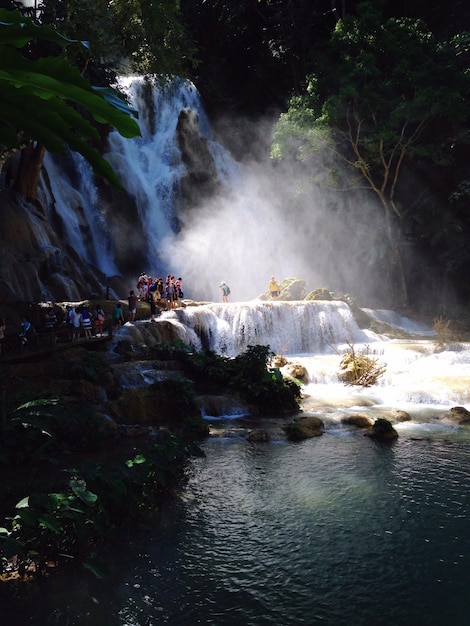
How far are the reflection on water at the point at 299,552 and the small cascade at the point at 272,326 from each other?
10286 mm

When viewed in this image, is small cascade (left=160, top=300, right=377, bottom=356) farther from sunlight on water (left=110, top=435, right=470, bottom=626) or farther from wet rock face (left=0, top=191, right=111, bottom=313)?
sunlight on water (left=110, top=435, right=470, bottom=626)

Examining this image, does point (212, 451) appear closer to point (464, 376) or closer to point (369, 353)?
point (464, 376)

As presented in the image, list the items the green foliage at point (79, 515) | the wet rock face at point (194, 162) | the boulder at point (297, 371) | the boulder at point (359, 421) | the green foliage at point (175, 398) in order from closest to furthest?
the green foliage at point (79, 515) < the boulder at point (359, 421) < the green foliage at point (175, 398) < the boulder at point (297, 371) < the wet rock face at point (194, 162)

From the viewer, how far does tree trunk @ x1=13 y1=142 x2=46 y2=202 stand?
20.6 metres

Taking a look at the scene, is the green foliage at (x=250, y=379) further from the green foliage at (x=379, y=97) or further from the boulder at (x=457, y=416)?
the green foliage at (x=379, y=97)

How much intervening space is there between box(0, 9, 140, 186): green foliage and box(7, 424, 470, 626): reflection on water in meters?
3.88

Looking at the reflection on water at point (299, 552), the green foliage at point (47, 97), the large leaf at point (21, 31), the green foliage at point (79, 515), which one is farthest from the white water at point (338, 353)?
the large leaf at point (21, 31)

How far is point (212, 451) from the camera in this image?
352 inches

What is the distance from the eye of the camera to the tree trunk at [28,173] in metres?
20.6

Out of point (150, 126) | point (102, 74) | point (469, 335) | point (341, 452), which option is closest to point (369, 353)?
point (469, 335)

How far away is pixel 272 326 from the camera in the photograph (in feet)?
63.2

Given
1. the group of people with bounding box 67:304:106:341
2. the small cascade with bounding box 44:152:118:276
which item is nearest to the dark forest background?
the small cascade with bounding box 44:152:118:276

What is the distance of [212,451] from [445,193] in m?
23.7

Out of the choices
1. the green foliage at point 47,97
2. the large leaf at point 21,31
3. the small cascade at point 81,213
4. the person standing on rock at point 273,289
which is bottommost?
the green foliage at point 47,97
